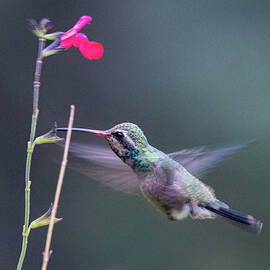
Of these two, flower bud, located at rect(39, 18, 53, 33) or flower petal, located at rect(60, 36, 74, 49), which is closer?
flower bud, located at rect(39, 18, 53, 33)

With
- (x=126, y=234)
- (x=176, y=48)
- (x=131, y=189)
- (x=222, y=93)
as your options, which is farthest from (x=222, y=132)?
(x=131, y=189)

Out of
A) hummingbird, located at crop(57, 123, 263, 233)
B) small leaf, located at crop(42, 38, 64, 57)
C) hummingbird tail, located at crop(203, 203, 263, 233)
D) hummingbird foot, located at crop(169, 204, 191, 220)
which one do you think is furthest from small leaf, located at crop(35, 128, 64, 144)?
hummingbird tail, located at crop(203, 203, 263, 233)

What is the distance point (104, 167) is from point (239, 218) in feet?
1.73

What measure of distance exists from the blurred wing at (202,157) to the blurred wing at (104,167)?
270mm

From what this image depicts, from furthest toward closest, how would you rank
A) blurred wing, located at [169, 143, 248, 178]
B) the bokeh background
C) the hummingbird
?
the bokeh background → blurred wing, located at [169, 143, 248, 178] → the hummingbird

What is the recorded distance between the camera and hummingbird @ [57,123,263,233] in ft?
5.79

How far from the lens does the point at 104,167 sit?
1785mm

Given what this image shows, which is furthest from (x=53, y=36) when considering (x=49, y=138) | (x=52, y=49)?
(x=49, y=138)

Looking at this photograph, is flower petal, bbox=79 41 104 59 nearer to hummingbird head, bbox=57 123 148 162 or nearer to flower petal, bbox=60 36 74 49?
flower petal, bbox=60 36 74 49

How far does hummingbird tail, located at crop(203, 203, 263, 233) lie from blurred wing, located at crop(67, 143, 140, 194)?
316mm

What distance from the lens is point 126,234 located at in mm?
3928

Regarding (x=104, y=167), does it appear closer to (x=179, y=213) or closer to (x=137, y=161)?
(x=137, y=161)

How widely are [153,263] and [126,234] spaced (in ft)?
1.04

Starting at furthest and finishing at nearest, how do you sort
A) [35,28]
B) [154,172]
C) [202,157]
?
[202,157], [154,172], [35,28]
